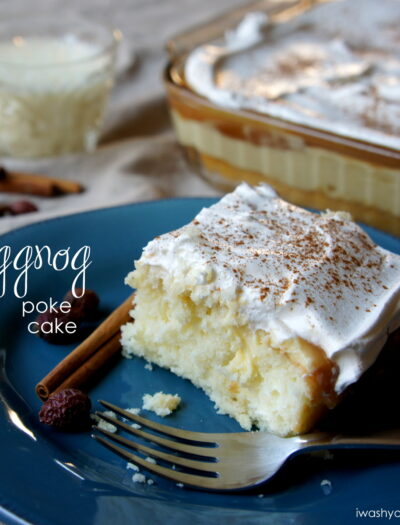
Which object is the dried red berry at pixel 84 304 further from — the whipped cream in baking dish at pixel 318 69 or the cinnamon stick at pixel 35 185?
the whipped cream in baking dish at pixel 318 69

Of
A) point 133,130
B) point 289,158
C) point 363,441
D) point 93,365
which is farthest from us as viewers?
point 133,130

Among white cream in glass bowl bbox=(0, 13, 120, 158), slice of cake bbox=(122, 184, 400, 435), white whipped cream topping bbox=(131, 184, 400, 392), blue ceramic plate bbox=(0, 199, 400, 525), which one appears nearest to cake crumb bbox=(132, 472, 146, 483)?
blue ceramic plate bbox=(0, 199, 400, 525)

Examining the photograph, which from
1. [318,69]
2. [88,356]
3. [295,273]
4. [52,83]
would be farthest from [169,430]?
[318,69]

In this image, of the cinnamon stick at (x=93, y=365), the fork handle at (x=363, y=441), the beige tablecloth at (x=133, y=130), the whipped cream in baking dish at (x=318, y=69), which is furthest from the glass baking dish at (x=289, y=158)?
the fork handle at (x=363, y=441)

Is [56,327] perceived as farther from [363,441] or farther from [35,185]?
[35,185]

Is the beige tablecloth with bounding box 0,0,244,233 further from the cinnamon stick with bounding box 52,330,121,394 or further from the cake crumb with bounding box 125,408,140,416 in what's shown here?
the cake crumb with bounding box 125,408,140,416

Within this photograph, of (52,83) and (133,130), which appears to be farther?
(133,130)
